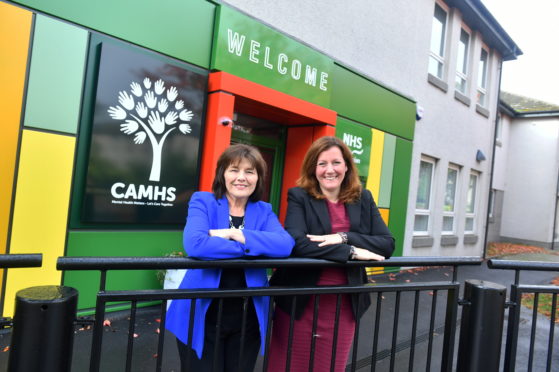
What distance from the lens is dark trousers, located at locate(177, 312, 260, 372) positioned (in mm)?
1703

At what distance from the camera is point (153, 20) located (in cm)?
402

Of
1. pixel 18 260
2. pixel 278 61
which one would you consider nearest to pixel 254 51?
pixel 278 61

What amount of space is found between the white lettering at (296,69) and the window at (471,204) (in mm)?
7930

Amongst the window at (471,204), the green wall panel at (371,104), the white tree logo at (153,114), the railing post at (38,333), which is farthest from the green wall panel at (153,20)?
the window at (471,204)

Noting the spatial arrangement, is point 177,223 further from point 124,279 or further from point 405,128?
point 405,128

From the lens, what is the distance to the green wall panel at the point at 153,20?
353 cm

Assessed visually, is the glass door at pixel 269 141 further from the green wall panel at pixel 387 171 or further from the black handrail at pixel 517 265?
the black handrail at pixel 517 265

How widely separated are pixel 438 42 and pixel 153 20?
7484 mm

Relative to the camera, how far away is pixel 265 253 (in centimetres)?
165

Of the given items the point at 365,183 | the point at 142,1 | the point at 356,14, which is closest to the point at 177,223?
the point at 142,1

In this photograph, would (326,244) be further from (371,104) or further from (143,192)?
(371,104)

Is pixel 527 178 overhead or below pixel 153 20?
overhead

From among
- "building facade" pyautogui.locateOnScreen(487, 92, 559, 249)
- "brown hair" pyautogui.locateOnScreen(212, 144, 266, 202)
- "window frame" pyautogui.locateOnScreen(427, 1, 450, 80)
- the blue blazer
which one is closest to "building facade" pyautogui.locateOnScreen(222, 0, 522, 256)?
"window frame" pyautogui.locateOnScreen(427, 1, 450, 80)

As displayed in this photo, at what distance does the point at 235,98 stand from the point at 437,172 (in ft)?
20.1
